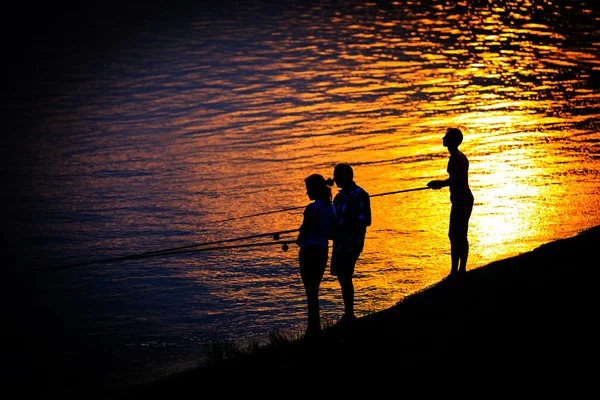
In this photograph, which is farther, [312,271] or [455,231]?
[455,231]

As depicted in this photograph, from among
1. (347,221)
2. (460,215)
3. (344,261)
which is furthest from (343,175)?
(460,215)

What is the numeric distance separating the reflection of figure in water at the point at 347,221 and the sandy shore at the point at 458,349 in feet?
1.94

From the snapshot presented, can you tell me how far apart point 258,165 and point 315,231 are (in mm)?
10232

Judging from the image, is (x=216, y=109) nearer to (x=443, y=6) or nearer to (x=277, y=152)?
(x=277, y=152)

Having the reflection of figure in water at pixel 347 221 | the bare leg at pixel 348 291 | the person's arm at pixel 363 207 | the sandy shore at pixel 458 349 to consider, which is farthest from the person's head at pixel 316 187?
the sandy shore at pixel 458 349

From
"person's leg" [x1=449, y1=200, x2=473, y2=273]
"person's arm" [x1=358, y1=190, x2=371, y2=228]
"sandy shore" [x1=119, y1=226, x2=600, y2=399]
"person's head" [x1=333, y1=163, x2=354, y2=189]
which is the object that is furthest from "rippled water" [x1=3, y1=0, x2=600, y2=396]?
"person's head" [x1=333, y1=163, x2=354, y2=189]

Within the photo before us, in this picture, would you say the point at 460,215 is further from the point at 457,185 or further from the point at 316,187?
the point at 316,187

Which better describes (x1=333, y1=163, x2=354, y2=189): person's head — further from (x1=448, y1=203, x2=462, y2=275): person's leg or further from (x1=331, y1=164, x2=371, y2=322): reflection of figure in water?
(x1=448, y1=203, x2=462, y2=275): person's leg

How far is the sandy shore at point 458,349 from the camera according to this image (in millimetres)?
6301

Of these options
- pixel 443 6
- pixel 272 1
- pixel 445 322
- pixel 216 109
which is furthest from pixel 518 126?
pixel 272 1

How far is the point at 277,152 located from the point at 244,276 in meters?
7.23

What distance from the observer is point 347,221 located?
27.0 feet

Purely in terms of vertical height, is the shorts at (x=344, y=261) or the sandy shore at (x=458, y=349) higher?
the shorts at (x=344, y=261)

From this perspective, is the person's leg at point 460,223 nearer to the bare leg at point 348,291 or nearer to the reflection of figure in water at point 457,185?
the reflection of figure in water at point 457,185
